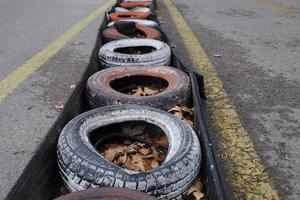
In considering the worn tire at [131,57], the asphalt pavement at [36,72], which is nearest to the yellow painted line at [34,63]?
the asphalt pavement at [36,72]

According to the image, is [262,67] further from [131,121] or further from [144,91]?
[131,121]

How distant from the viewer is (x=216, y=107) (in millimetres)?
3314

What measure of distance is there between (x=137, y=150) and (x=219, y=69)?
216 centimetres

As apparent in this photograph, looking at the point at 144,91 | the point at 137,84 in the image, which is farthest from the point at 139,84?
the point at 144,91

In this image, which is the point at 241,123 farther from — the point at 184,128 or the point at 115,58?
the point at 115,58

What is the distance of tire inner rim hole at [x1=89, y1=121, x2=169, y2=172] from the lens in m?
2.28

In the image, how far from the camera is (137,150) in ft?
7.80

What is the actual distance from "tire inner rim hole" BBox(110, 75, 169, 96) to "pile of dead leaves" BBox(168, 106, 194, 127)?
413 mm

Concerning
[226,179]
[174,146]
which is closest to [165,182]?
[174,146]

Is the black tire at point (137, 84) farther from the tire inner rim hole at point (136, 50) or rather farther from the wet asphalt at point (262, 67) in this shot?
the tire inner rim hole at point (136, 50)

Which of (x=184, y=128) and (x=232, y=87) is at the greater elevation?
(x=184, y=128)

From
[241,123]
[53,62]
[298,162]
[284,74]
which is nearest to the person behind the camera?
[298,162]

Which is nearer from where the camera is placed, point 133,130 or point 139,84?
point 133,130

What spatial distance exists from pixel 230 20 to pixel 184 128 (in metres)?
5.07
